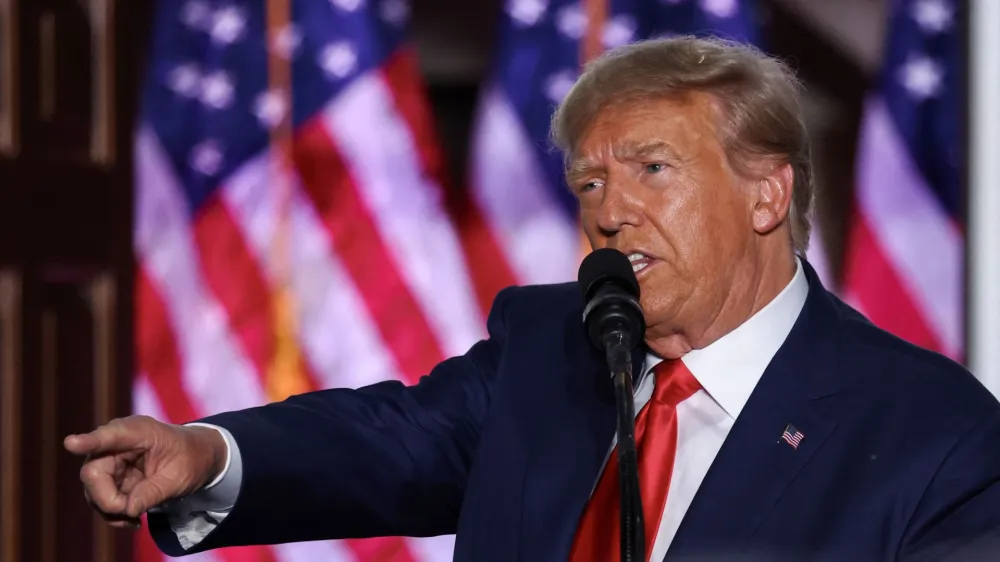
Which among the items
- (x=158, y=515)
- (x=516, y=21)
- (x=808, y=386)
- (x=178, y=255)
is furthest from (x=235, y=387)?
(x=808, y=386)

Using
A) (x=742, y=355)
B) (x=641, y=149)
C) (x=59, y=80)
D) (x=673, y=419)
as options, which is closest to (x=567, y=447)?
(x=673, y=419)

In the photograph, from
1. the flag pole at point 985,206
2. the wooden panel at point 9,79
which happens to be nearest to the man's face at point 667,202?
the wooden panel at point 9,79

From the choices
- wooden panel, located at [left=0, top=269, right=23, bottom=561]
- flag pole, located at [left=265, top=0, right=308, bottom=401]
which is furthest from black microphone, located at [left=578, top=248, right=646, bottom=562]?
flag pole, located at [left=265, top=0, right=308, bottom=401]

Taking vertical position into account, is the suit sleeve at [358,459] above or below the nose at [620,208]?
below

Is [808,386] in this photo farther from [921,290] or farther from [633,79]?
[921,290]

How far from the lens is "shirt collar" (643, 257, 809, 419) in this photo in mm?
1533

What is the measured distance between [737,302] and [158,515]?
764 mm

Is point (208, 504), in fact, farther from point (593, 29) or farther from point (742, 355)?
point (593, 29)

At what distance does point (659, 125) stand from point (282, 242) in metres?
1.73

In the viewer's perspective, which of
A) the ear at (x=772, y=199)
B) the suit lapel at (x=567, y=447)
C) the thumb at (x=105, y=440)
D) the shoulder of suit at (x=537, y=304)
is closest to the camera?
the thumb at (x=105, y=440)

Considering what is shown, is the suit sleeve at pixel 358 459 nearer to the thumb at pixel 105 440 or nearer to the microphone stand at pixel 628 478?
the thumb at pixel 105 440

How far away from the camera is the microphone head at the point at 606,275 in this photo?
1224 millimetres

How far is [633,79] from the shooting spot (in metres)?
1.56

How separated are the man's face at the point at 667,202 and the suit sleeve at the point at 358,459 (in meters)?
0.31
